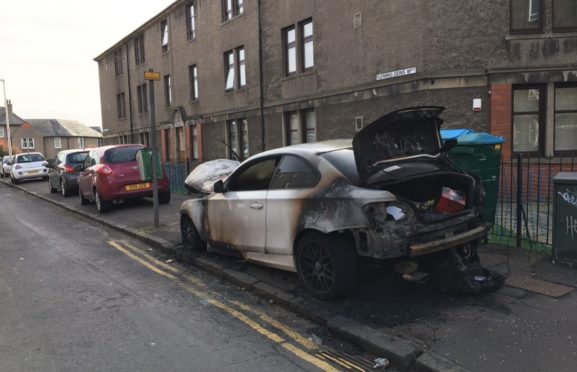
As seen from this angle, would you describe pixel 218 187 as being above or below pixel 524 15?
below

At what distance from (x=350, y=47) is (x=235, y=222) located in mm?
10853

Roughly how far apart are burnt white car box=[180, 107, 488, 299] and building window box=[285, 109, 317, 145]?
473 inches

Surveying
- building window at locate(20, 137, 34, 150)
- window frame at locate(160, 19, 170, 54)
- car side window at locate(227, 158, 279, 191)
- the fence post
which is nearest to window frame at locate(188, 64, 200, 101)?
window frame at locate(160, 19, 170, 54)

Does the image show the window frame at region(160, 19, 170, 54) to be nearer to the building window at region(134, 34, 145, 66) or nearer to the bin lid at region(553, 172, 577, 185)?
the building window at region(134, 34, 145, 66)

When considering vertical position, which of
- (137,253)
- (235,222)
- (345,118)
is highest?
(345,118)

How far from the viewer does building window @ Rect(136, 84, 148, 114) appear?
3231 centimetres

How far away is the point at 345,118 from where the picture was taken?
15.9 metres

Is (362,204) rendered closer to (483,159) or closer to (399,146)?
(399,146)

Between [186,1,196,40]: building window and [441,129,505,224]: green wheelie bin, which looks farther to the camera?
[186,1,196,40]: building window

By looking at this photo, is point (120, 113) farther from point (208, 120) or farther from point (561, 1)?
point (561, 1)

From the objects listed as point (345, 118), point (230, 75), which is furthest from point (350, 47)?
point (230, 75)

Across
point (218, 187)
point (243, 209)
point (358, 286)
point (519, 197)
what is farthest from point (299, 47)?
point (358, 286)

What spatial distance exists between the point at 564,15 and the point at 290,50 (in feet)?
31.0

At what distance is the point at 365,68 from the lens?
14.8 m
